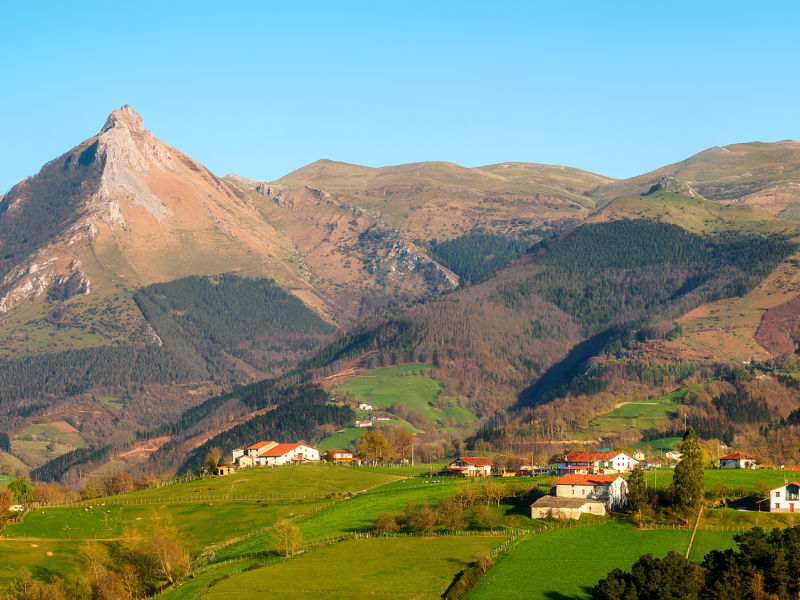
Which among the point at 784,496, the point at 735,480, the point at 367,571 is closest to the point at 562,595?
the point at 367,571

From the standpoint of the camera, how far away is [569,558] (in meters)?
126

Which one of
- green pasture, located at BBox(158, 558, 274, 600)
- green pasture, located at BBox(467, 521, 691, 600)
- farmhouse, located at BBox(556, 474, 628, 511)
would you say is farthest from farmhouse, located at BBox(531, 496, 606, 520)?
green pasture, located at BBox(158, 558, 274, 600)

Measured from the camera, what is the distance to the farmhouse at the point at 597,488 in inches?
6004

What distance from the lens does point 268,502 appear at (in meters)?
187

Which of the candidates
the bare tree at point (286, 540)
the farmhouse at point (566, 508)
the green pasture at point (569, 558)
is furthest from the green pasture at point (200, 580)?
the farmhouse at point (566, 508)

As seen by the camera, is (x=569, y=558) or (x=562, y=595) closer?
(x=562, y=595)

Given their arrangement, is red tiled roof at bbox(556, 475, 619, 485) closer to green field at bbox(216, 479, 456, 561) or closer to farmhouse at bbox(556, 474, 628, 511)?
farmhouse at bbox(556, 474, 628, 511)

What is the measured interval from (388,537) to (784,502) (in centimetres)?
5110

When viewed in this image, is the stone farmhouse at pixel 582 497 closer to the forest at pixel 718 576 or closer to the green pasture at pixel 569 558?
the green pasture at pixel 569 558

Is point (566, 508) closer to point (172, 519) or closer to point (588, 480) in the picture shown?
point (588, 480)

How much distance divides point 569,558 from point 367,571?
75.9 ft

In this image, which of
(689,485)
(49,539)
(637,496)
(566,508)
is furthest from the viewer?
(49,539)

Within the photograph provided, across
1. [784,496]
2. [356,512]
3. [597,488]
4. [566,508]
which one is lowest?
[784,496]

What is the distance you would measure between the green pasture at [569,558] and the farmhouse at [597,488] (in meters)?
9.96
